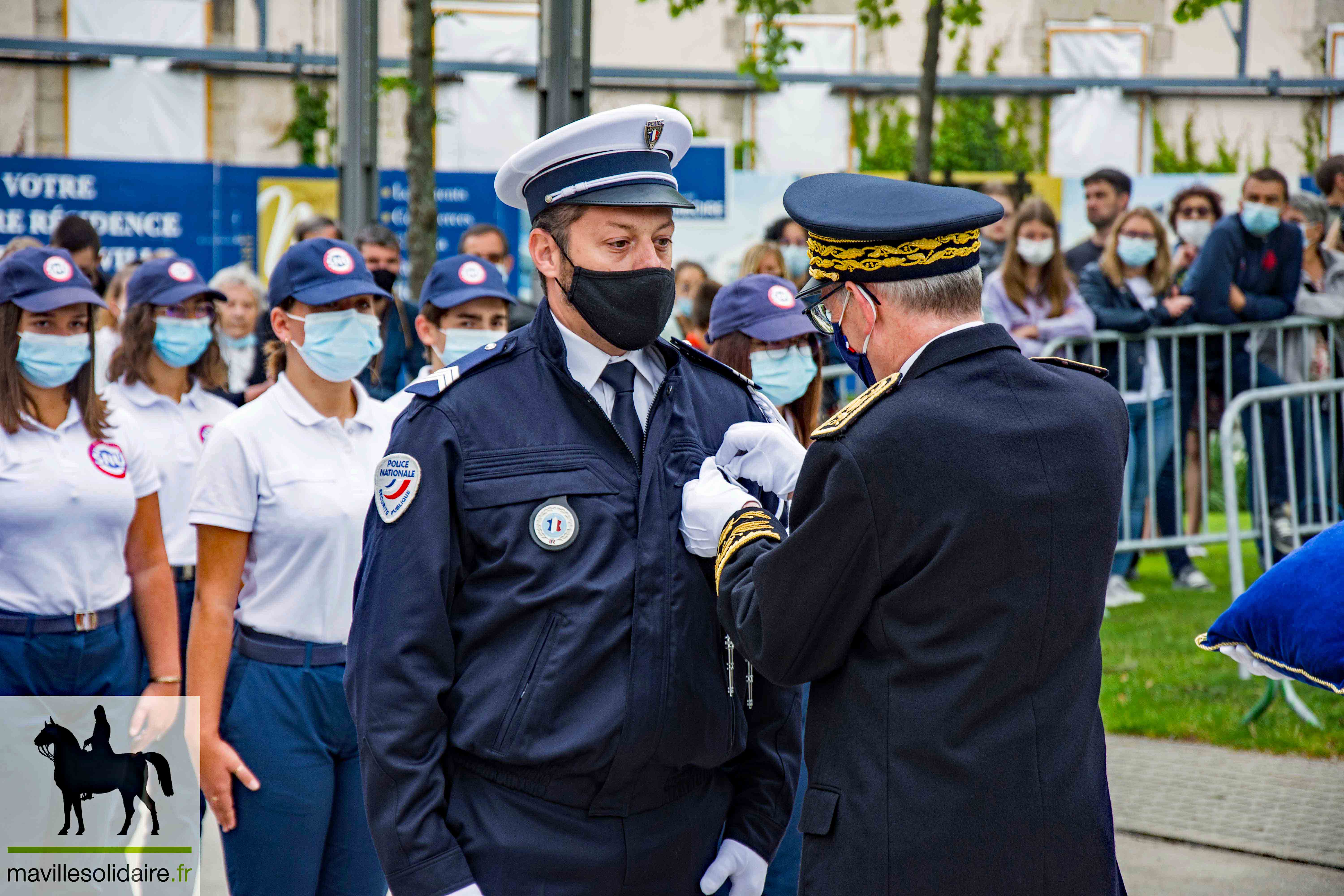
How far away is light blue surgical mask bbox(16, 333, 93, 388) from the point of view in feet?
13.6

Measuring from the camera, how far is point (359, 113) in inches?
424

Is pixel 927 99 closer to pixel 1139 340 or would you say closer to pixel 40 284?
pixel 1139 340

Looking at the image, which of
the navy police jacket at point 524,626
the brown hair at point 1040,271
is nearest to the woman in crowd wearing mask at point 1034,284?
the brown hair at point 1040,271

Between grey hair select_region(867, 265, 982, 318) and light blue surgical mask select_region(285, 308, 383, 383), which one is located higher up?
grey hair select_region(867, 265, 982, 318)

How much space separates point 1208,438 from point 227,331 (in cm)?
577

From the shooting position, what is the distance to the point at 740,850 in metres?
2.58

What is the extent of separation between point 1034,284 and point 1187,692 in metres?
2.51

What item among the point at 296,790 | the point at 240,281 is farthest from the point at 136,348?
the point at 296,790

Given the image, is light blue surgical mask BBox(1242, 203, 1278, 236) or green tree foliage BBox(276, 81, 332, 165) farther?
green tree foliage BBox(276, 81, 332, 165)

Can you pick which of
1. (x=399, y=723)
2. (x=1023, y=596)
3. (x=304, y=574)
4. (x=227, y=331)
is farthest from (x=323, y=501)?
(x=227, y=331)

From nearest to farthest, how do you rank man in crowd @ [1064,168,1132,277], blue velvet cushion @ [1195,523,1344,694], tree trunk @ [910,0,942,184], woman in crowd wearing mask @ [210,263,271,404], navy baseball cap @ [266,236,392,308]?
blue velvet cushion @ [1195,523,1344,694] < navy baseball cap @ [266,236,392,308] < woman in crowd wearing mask @ [210,263,271,404] < man in crowd @ [1064,168,1132,277] < tree trunk @ [910,0,942,184]

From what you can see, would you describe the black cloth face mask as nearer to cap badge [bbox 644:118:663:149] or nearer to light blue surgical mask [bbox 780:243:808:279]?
cap badge [bbox 644:118:663:149]

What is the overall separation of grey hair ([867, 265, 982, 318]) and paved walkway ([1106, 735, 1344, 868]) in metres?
3.14

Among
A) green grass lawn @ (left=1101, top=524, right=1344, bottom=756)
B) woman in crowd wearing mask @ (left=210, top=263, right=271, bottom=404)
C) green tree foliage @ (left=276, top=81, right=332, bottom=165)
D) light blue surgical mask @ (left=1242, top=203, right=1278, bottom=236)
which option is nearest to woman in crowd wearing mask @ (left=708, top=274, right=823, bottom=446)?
green grass lawn @ (left=1101, top=524, right=1344, bottom=756)
